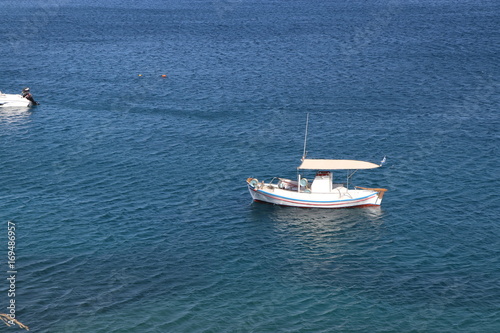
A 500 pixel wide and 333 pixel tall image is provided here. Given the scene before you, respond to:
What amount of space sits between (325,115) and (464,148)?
28352 millimetres

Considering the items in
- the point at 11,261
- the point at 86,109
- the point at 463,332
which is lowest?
the point at 463,332

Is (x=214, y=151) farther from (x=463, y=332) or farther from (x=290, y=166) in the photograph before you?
(x=463, y=332)

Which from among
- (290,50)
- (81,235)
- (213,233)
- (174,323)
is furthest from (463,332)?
(290,50)

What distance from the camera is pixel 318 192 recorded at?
294 feet

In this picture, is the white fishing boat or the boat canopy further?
the boat canopy

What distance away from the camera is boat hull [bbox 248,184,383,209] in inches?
3474

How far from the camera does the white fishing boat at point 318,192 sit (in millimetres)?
88312

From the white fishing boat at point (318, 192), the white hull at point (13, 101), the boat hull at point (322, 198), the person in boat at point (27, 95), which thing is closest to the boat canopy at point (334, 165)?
the white fishing boat at point (318, 192)

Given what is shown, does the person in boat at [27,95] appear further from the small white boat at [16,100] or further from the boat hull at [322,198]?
the boat hull at [322,198]

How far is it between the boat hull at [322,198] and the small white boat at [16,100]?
217 ft

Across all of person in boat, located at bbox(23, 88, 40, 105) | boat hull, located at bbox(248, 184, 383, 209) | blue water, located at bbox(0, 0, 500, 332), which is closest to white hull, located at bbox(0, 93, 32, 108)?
person in boat, located at bbox(23, 88, 40, 105)

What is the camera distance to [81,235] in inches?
3199

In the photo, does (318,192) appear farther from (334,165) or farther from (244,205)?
(244,205)

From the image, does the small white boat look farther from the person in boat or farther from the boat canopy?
the boat canopy
